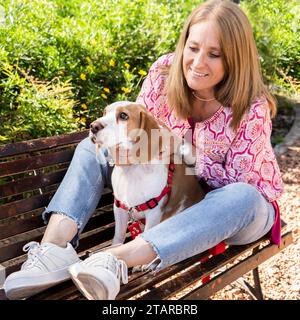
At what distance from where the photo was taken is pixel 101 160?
2.53m

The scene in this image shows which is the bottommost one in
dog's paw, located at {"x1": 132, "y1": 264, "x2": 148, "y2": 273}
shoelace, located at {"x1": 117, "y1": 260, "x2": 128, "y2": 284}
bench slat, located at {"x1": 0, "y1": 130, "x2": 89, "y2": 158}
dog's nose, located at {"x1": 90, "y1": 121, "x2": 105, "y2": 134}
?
dog's paw, located at {"x1": 132, "y1": 264, "x2": 148, "y2": 273}

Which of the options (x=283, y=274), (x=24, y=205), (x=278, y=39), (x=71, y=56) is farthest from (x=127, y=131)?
(x=278, y=39)

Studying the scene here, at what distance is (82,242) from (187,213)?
732mm

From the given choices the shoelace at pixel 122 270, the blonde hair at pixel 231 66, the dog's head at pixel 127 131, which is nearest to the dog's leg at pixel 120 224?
the dog's head at pixel 127 131

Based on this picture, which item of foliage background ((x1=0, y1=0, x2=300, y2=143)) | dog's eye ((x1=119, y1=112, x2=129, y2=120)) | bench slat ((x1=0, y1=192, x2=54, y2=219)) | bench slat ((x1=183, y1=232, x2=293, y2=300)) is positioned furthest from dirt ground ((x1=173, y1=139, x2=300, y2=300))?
foliage background ((x1=0, y1=0, x2=300, y2=143))

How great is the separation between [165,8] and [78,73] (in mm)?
1651

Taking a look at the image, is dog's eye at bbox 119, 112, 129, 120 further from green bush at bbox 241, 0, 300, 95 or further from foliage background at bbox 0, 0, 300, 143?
green bush at bbox 241, 0, 300, 95

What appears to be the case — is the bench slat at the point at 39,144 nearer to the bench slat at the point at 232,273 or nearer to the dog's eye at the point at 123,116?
the dog's eye at the point at 123,116

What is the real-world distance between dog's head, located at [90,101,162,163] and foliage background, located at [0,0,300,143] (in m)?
1.03

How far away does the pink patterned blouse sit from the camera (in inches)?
95.6

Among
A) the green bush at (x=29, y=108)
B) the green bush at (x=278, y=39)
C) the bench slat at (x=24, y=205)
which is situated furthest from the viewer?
the green bush at (x=278, y=39)

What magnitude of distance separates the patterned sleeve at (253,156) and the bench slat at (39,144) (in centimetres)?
97

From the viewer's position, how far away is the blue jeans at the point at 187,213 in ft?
6.53
